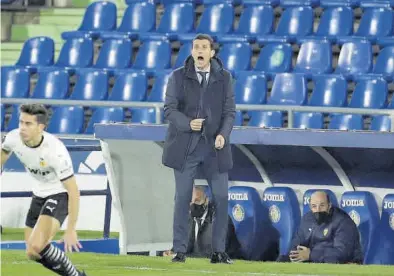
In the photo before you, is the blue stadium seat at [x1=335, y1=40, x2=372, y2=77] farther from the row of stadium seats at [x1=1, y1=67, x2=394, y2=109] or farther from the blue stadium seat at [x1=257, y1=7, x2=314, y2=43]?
the blue stadium seat at [x1=257, y1=7, x2=314, y2=43]

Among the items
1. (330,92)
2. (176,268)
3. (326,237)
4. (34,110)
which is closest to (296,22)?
(330,92)

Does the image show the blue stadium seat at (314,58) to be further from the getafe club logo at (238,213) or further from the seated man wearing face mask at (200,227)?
the seated man wearing face mask at (200,227)

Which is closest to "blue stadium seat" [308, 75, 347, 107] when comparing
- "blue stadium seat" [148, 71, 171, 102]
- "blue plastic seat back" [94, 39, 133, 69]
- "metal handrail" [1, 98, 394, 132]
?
"metal handrail" [1, 98, 394, 132]

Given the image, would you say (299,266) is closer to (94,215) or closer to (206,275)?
(206,275)

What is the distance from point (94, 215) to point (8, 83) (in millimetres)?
3793

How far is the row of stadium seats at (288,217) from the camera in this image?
1409 cm

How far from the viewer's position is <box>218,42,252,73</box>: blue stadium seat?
18609 mm

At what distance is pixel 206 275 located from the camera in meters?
10.7

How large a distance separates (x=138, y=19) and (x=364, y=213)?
726 centimetres

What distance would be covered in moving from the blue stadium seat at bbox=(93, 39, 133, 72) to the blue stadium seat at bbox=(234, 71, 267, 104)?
2.50m

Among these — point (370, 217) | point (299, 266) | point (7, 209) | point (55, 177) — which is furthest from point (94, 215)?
point (55, 177)

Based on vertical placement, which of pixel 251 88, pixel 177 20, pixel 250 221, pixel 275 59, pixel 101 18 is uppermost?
pixel 101 18

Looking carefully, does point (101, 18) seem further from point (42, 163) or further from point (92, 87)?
point (42, 163)

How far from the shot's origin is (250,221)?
14789mm
